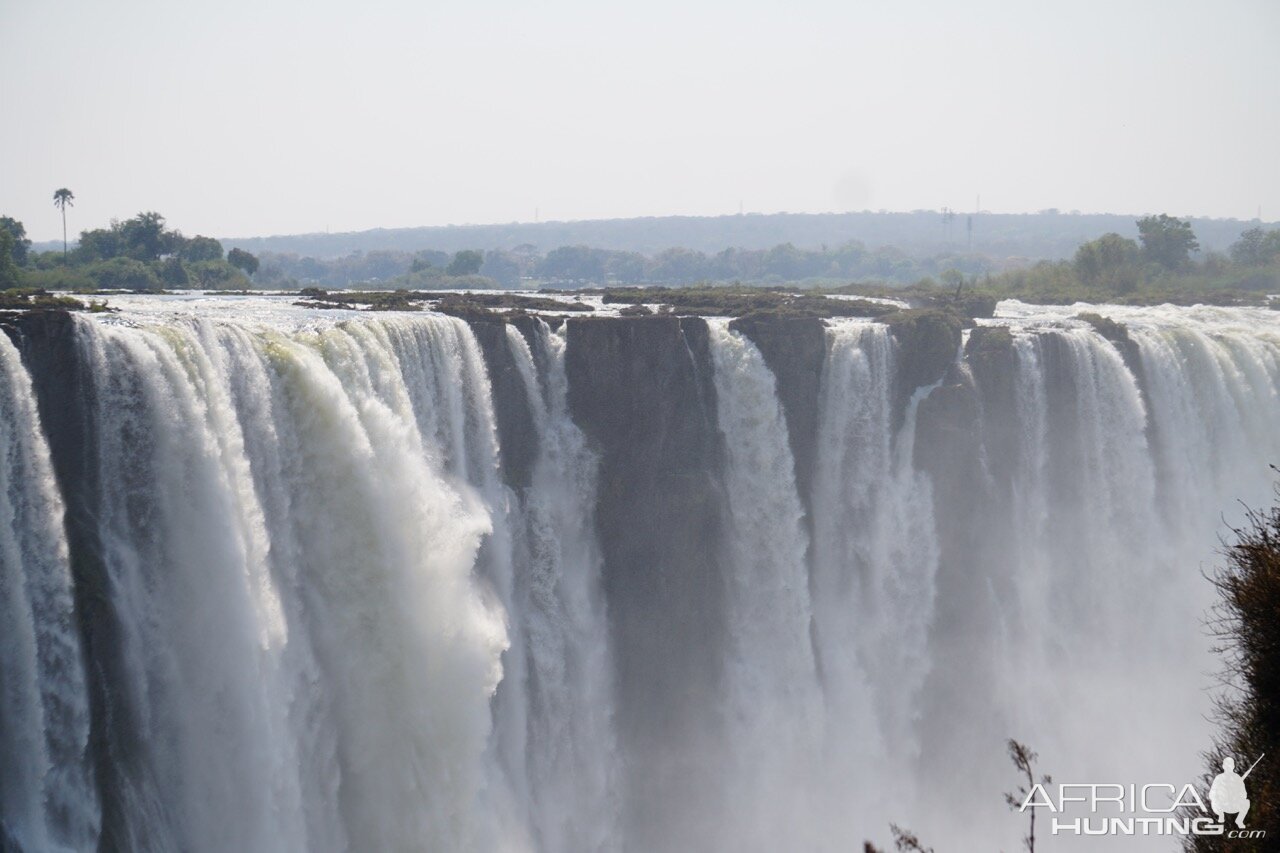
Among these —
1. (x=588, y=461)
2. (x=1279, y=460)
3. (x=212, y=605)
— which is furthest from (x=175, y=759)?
(x=1279, y=460)

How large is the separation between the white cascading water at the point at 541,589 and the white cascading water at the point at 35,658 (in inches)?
1.7

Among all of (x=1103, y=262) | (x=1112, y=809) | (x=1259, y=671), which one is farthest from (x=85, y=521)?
(x=1103, y=262)

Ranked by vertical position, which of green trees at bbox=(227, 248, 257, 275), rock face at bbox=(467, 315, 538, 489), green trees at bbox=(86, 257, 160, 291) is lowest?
rock face at bbox=(467, 315, 538, 489)

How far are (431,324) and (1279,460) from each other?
90.1 ft

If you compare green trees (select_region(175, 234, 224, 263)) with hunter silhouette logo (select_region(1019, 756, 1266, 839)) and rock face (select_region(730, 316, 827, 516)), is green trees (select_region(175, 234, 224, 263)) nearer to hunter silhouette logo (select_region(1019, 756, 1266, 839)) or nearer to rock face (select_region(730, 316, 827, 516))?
rock face (select_region(730, 316, 827, 516))

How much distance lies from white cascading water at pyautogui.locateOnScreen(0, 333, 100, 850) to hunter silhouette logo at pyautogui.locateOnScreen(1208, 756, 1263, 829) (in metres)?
15.3

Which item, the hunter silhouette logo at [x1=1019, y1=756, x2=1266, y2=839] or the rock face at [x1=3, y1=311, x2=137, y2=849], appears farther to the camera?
the hunter silhouette logo at [x1=1019, y1=756, x2=1266, y2=839]

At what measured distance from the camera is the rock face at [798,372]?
35.4 meters

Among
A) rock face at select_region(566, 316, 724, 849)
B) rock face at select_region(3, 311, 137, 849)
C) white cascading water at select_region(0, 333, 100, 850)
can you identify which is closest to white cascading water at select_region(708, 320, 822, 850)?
rock face at select_region(566, 316, 724, 849)

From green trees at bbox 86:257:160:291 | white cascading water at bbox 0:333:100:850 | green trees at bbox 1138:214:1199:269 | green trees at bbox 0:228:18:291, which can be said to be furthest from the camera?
green trees at bbox 1138:214:1199:269

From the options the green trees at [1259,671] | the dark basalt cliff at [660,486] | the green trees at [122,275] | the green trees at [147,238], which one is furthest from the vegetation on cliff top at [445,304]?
the green trees at [147,238]

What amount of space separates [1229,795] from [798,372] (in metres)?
22.1

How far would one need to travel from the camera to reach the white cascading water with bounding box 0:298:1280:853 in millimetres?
21172

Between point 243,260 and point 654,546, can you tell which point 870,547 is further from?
point 243,260
